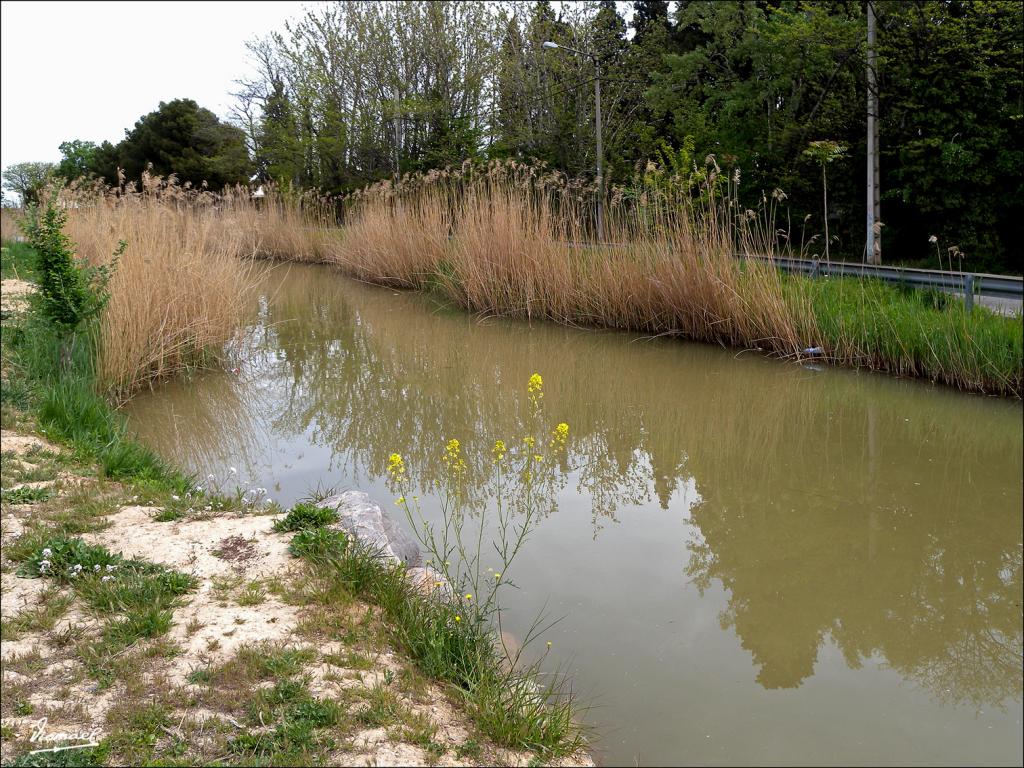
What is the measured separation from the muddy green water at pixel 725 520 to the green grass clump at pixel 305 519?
33.9 inches

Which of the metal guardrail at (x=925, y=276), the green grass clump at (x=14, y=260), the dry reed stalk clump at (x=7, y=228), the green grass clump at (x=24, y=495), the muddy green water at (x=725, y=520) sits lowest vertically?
the muddy green water at (x=725, y=520)

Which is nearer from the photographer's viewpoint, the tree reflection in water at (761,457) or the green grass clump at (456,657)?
the green grass clump at (456,657)

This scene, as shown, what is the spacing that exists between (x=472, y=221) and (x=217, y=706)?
30.9 ft

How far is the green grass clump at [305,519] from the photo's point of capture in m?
4.09

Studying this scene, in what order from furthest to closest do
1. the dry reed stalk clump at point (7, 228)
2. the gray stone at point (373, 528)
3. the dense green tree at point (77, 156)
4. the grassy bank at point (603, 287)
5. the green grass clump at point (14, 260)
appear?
the dense green tree at point (77, 156) < the dry reed stalk clump at point (7, 228) < the green grass clump at point (14, 260) < the grassy bank at point (603, 287) < the gray stone at point (373, 528)

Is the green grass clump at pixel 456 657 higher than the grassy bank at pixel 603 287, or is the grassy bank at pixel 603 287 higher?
the grassy bank at pixel 603 287

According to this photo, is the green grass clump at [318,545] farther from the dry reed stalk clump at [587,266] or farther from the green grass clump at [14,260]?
the dry reed stalk clump at [587,266]

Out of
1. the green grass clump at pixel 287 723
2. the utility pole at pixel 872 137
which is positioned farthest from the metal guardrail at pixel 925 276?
the green grass clump at pixel 287 723

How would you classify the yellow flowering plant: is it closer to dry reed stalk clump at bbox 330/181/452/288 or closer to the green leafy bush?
the green leafy bush

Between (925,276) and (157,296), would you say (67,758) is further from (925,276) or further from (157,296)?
(925,276)

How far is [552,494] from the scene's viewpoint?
17.1 ft

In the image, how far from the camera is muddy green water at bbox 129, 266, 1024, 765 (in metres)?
3.01

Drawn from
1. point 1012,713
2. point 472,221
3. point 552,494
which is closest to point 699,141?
point 472,221

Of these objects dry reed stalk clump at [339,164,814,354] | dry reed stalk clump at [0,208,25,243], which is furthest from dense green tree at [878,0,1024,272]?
dry reed stalk clump at [0,208,25,243]
